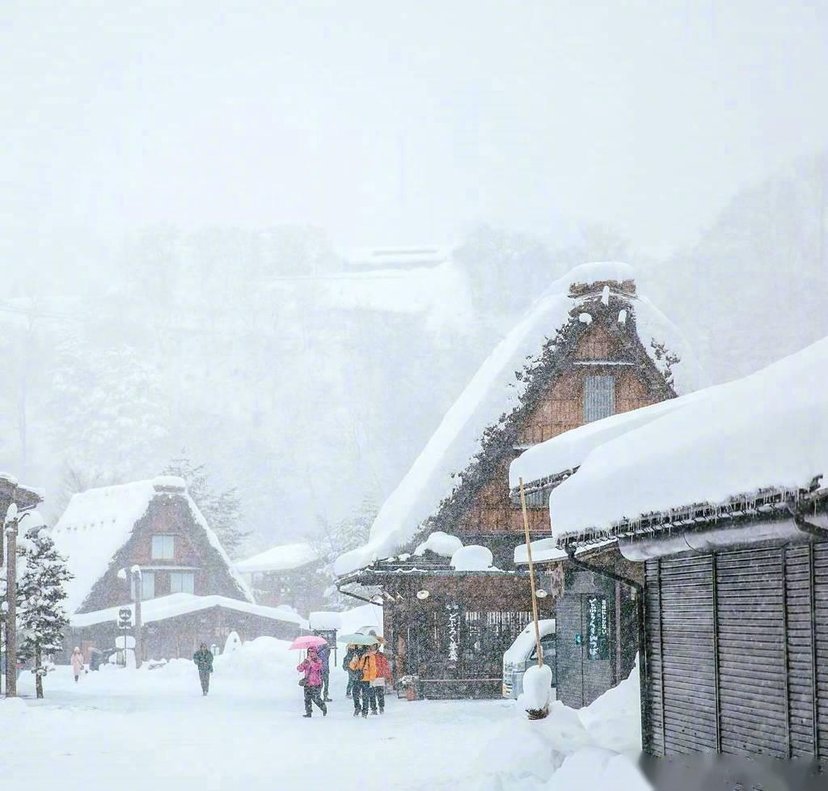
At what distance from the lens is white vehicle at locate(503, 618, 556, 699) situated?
2544 cm

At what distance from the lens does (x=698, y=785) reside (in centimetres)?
1015

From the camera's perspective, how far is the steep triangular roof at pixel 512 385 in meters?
28.1

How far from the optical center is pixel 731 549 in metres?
9.70

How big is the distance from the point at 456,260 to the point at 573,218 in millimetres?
17002

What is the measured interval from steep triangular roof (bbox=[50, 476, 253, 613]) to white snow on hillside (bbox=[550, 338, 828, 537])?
47865mm

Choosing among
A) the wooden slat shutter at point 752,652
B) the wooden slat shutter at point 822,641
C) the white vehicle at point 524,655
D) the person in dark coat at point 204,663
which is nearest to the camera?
the wooden slat shutter at point 822,641

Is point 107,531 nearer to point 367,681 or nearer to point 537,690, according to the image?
point 367,681

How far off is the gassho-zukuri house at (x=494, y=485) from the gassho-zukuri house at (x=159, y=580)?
2797 centimetres

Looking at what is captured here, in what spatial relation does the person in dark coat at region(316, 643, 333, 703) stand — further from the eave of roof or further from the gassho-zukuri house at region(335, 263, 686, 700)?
the eave of roof

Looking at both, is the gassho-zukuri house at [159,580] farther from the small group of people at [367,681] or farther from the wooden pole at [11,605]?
the small group of people at [367,681]

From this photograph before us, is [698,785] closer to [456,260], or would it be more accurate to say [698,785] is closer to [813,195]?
[813,195]

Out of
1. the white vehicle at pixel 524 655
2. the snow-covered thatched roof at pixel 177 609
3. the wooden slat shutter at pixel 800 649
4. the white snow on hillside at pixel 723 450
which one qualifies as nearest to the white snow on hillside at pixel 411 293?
the snow-covered thatched roof at pixel 177 609

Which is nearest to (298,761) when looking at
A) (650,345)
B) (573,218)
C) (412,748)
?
(412,748)

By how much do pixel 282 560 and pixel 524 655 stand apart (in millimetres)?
59350
